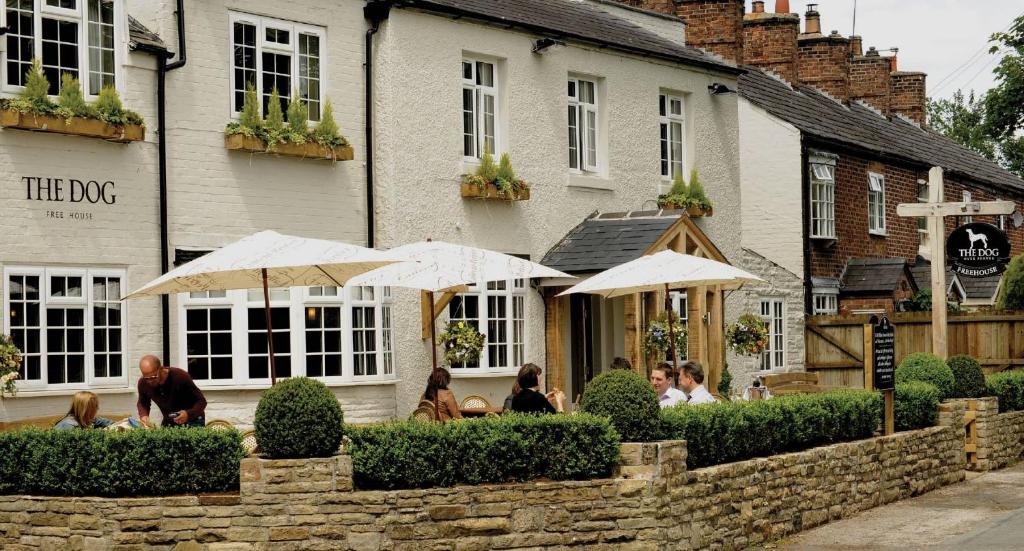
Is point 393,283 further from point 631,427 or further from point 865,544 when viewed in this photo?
point 865,544

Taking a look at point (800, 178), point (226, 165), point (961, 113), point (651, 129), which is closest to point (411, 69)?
point (226, 165)

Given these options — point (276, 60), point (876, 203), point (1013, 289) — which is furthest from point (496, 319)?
point (876, 203)

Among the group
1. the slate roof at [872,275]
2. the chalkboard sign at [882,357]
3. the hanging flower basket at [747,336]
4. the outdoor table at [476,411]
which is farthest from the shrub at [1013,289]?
the outdoor table at [476,411]

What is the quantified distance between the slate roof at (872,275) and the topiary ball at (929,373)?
11.2 m

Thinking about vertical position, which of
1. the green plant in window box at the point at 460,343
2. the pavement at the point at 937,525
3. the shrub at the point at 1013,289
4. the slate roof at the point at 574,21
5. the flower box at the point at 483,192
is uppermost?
the slate roof at the point at 574,21

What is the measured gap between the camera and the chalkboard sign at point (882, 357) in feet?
59.1

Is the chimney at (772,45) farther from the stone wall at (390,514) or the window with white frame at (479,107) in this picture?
the stone wall at (390,514)

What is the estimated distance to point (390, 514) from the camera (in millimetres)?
11656

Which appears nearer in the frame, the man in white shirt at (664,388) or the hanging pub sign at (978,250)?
the man in white shirt at (664,388)

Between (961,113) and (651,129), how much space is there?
193 ft

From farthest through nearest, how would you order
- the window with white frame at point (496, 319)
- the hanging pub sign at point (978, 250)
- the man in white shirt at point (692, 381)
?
the hanging pub sign at point (978, 250), the window with white frame at point (496, 319), the man in white shirt at point (692, 381)

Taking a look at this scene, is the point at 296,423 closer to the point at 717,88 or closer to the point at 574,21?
the point at 574,21

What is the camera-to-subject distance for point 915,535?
47.3 feet

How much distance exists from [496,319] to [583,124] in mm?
3619
